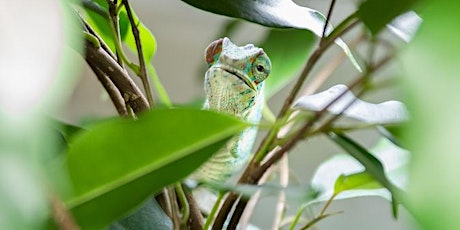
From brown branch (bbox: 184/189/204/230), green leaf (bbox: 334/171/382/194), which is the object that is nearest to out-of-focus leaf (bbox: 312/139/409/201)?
green leaf (bbox: 334/171/382/194)

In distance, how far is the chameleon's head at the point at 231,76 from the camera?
0.77 metres

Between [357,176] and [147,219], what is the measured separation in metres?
0.18

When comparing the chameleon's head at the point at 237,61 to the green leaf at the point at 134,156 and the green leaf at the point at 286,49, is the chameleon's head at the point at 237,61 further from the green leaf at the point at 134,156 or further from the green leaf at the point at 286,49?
the green leaf at the point at 134,156

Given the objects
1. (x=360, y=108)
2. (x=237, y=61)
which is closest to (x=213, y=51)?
(x=237, y=61)

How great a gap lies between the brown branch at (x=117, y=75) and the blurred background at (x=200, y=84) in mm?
1083

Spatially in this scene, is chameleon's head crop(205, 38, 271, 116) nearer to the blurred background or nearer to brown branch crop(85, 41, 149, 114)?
brown branch crop(85, 41, 149, 114)

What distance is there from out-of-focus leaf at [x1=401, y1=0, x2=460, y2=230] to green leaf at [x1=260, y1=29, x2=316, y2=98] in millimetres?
416

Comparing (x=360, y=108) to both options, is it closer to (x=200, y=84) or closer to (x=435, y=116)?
(x=435, y=116)

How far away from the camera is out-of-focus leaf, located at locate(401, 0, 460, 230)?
0.21 meters

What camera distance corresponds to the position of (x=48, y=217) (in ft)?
0.84

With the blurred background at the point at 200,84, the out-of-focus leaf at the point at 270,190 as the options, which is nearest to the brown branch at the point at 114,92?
the out-of-focus leaf at the point at 270,190

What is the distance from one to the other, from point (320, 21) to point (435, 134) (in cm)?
29

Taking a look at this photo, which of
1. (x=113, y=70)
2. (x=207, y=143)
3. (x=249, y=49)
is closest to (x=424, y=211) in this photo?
(x=207, y=143)

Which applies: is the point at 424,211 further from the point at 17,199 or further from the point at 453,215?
the point at 17,199
